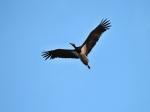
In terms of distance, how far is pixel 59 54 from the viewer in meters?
24.2

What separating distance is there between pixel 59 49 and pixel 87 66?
238cm

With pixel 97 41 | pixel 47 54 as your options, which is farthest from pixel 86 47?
pixel 47 54

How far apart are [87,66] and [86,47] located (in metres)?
1.34

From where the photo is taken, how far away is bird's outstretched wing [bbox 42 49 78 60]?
23609mm

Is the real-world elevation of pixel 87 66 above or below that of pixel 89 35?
below

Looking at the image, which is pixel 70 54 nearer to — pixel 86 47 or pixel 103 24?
pixel 86 47

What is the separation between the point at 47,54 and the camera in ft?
80.4

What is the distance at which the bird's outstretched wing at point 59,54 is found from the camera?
23.6 metres

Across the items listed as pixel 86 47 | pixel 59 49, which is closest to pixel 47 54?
pixel 59 49

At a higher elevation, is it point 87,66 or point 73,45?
point 73,45

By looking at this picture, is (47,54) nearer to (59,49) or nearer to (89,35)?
(59,49)

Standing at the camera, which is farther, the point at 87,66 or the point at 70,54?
the point at 70,54

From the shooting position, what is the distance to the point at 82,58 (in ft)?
73.7

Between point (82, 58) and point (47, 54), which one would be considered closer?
point (82, 58)
